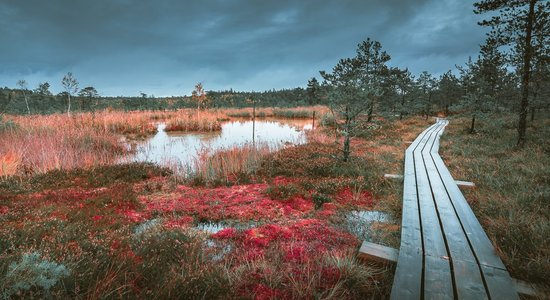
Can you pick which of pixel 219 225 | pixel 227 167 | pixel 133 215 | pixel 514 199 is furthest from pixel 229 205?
pixel 514 199

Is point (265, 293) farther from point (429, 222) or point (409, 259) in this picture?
point (429, 222)

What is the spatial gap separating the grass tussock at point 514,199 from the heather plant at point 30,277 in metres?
4.54

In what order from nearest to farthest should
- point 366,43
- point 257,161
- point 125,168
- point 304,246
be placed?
point 304,246
point 125,168
point 257,161
point 366,43

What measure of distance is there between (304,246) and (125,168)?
7630 mm

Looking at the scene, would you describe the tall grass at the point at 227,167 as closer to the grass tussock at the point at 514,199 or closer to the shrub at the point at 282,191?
the shrub at the point at 282,191

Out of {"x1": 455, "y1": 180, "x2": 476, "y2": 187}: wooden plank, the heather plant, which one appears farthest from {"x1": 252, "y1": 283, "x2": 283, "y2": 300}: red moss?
{"x1": 455, "y1": 180, "x2": 476, "y2": 187}: wooden plank

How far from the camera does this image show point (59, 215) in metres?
4.91

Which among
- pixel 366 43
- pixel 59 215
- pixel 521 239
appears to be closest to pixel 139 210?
pixel 59 215

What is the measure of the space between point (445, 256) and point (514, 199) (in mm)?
3104

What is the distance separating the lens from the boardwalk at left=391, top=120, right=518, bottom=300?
256 centimetres

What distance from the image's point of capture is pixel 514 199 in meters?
5.02

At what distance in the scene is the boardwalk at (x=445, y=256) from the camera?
2562mm

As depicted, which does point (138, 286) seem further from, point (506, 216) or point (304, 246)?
point (506, 216)

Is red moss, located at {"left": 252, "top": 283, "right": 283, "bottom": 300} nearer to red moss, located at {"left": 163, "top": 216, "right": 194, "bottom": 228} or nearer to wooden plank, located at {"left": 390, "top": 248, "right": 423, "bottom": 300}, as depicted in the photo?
wooden plank, located at {"left": 390, "top": 248, "right": 423, "bottom": 300}
